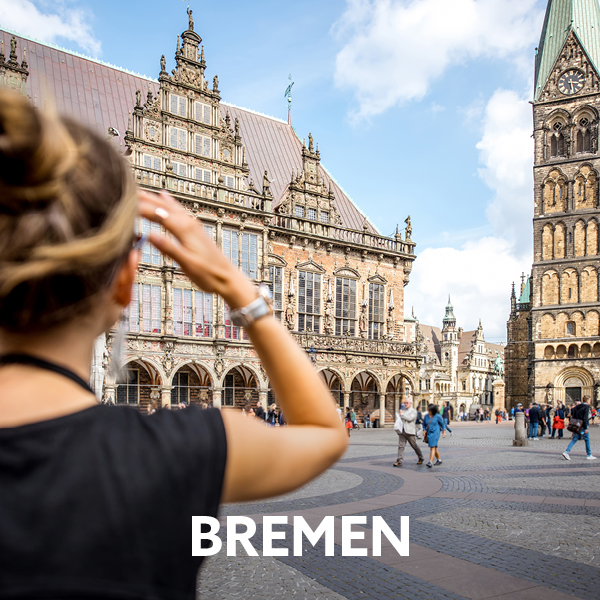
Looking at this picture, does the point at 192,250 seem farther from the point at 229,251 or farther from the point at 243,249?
the point at 243,249

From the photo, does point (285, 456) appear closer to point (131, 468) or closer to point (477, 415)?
point (131, 468)

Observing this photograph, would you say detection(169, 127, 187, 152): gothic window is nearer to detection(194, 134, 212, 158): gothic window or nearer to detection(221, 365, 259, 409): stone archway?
detection(194, 134, 212, 158): gothic window

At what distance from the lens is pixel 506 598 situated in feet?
14.0

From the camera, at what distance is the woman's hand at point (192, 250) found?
1.03m

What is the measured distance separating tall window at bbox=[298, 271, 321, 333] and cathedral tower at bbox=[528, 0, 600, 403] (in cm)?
2366

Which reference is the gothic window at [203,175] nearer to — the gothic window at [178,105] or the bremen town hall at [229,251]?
the bremen town hall at [229,251]

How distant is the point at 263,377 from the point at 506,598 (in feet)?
72.6

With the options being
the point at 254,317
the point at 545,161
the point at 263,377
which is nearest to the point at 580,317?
the point at 545,161

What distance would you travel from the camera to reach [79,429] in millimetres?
863

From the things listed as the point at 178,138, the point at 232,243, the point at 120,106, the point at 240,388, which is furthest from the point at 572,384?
the point at 120,106

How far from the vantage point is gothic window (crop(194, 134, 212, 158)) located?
2650 cm

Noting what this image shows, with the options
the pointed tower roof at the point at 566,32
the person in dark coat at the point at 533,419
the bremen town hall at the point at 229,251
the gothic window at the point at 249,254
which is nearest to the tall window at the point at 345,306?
the bremen town hall at the point at 229,251

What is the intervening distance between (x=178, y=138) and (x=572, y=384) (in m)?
34.3

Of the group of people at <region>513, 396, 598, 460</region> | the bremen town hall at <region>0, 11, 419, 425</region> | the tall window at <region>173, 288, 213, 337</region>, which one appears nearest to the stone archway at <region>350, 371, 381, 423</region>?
the bremen town hall at <region>0, 11, 419, 425</region>
